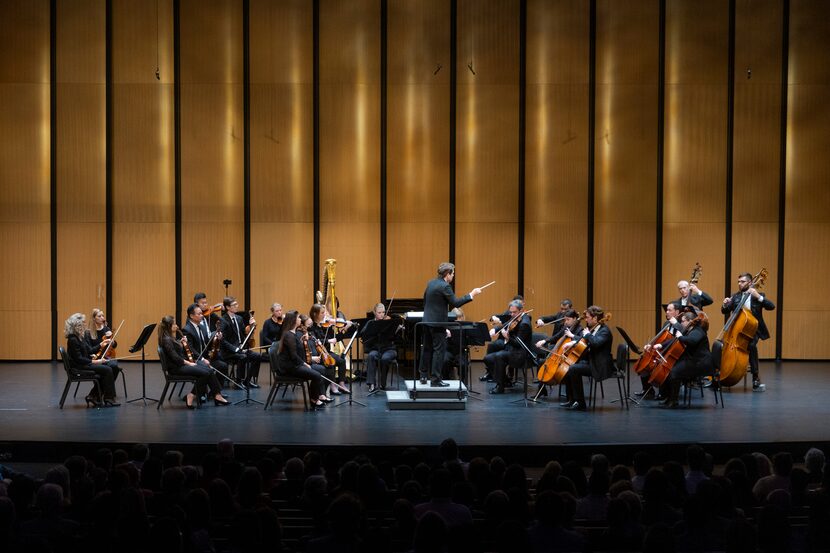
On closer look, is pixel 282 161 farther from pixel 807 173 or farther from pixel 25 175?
pixel 807 173

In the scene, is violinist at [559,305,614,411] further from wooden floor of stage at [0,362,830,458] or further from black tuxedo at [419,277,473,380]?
black tuxedo at [419,277,473,380]

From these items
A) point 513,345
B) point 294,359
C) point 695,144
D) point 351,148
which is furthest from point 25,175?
point 695,144

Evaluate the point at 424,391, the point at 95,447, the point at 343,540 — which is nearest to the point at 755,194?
the point at 424,391

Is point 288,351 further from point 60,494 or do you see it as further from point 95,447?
point 60,494

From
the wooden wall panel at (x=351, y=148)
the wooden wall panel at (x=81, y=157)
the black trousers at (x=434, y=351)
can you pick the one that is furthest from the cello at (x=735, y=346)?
the wooden wall panel at (x=81, y=157)

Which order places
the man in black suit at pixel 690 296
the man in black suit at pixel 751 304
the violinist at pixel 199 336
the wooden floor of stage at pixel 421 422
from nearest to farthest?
the wooden floor of stage at pixel 421 422
the violinist at pixel 199 336
the man in black suit at pixel 690 296
the man in black suit at pixel 751 304

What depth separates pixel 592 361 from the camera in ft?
30.6

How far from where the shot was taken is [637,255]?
13.1 meters

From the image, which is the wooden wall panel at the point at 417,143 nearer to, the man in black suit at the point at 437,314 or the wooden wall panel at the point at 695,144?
the wooden wall panel at the point at 695,144

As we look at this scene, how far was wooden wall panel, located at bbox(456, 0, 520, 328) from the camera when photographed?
13.0m

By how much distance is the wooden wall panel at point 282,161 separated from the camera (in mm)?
12898

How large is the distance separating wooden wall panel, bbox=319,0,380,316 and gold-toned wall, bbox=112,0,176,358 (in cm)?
223

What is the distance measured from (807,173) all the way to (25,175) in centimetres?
1126

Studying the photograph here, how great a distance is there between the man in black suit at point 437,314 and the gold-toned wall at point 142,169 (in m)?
4.90
